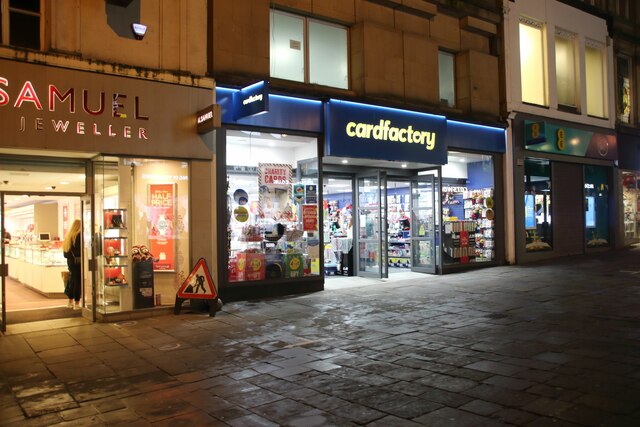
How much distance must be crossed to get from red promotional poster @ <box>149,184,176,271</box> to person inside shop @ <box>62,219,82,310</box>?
5.00 feet

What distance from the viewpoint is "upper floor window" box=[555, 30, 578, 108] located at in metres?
19.2

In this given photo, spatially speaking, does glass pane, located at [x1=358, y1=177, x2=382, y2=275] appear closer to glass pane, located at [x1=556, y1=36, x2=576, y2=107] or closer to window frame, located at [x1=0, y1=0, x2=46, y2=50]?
window frame, located at [x1=0, y1=0, x2=46, y2=50]

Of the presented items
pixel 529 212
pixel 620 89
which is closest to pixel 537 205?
pixel 529 212

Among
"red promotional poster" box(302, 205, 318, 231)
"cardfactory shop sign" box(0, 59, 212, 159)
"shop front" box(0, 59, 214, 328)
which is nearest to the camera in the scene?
"cardfactory shop sign" box(0, 59, 212, 159)

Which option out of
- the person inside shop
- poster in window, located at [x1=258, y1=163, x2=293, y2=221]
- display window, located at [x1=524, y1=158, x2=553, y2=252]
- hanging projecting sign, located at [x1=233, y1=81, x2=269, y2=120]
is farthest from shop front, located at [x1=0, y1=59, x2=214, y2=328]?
display window, located at [x1=524, y1=158, x2=553, y2=252]

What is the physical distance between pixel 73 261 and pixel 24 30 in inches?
174

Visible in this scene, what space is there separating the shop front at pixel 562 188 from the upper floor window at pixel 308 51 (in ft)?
23.4

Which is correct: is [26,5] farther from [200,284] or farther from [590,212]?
[590,212]

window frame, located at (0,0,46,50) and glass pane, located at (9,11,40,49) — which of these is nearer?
window frame, located at (0,0,46,50)

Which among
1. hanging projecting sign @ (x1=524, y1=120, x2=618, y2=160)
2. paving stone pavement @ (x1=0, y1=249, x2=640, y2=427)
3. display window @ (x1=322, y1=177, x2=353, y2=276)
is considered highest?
hanging projecting sign @ (x1=524, y1=120, x2=618, y2=160)

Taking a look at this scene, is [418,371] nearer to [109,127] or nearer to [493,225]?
[109,127]

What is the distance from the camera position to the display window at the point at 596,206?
778 inches

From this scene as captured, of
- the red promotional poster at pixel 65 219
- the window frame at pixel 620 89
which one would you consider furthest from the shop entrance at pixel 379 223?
the window frame at pixel 620 89

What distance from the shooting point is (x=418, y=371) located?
603cm
